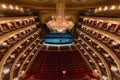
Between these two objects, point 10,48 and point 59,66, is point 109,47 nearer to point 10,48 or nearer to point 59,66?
point 10,48

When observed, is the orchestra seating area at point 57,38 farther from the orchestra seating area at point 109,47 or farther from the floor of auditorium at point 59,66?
the orchestra seating area at point 109,47

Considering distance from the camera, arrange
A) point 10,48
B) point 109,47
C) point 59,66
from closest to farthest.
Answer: point 109,47, point 10,48, point 59,66

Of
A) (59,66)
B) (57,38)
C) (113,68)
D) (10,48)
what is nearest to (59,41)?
(57,38)

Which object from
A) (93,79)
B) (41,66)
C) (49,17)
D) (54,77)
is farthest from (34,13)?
(93,79)

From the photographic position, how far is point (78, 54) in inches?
872

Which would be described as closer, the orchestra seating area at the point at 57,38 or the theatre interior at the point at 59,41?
the theatre interior at the point at 59,41

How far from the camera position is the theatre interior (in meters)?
11.8

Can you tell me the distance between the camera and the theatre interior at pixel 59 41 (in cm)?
1181

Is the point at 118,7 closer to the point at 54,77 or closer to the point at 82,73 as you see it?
the point at 82,73

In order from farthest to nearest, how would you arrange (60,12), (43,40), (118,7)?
(43,40), (118,7), (60,12)

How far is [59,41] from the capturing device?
25688 millimetres

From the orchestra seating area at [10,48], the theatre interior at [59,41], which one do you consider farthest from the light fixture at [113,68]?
the orchestra seating area at [10,48]

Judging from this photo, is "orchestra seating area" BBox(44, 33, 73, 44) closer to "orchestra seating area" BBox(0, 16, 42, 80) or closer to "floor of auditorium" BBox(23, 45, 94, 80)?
"floor of auditorium" BBox(23, 45, 94, 80)

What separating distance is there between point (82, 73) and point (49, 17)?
9360 millimetres
